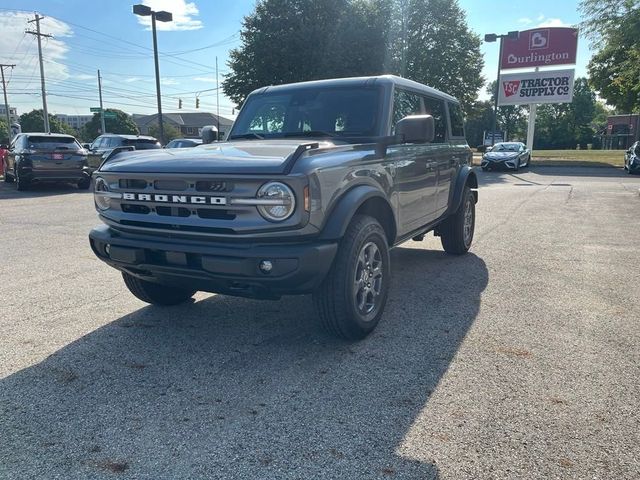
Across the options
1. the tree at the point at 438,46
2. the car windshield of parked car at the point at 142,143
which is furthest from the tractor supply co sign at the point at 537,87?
the car windshield of parked car at the point at 142,143

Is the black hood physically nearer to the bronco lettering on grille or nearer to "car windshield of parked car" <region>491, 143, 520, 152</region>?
the bronco lettering on grille

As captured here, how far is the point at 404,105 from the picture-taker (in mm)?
4633

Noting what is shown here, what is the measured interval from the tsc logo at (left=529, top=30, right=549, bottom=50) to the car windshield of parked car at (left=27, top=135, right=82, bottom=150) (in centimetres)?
2933

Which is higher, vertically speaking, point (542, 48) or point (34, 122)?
point (542, 48)

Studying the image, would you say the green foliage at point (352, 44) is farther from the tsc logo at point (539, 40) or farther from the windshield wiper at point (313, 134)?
the windshield wiper at point (313, 134)

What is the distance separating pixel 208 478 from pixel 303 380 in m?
0.99

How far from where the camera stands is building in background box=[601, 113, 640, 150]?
254 feet

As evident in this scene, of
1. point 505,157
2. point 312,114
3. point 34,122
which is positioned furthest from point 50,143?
point 34,122

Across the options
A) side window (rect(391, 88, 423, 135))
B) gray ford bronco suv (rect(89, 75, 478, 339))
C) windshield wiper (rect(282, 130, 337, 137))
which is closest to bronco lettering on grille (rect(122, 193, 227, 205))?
gray ford bronco suv (rect(89, 75, 478, 339))

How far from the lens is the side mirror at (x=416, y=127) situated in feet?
12.4

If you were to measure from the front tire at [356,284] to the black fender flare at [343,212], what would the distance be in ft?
0.53

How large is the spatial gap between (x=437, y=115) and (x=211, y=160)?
3.19 m

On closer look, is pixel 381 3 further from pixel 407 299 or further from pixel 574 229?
pixel 407 299

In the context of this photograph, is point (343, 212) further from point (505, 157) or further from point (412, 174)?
point (505, 157)
